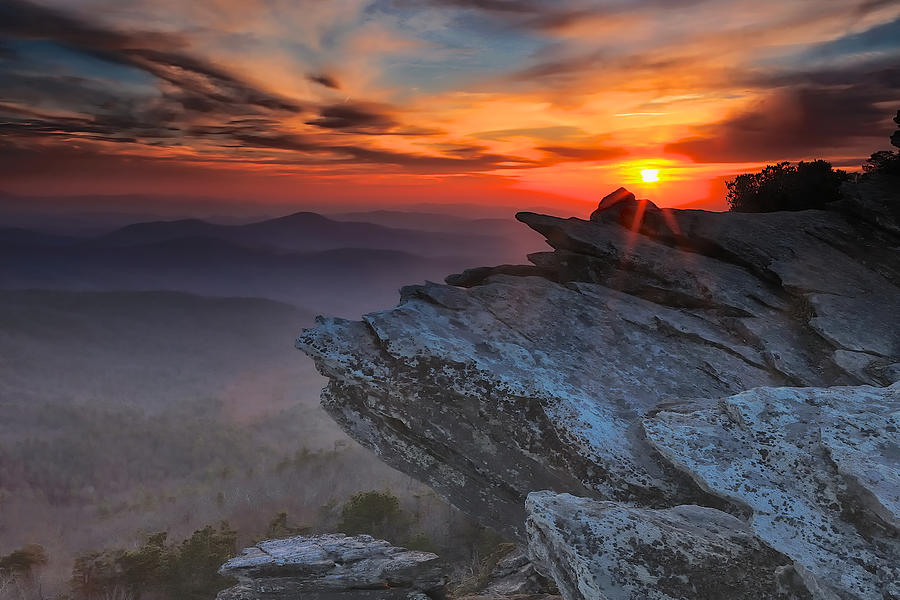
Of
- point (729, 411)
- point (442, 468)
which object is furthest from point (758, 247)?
point (442, 468)

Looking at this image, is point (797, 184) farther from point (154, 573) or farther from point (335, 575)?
point (154, 573)

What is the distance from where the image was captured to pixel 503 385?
13.7 metres

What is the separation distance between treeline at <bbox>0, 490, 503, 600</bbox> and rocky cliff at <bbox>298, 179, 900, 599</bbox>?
1598 centimetres

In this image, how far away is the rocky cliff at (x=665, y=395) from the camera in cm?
897

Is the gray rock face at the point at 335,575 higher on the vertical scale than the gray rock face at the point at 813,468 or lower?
lower

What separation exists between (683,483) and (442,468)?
709cm

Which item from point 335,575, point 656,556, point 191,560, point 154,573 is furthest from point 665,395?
point 154,573

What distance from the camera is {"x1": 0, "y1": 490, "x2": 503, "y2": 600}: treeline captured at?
99.9 feet

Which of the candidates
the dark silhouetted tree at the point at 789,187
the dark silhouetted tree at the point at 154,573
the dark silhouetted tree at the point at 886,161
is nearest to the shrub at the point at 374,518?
the dark silhouetted tree at the point at 154,573

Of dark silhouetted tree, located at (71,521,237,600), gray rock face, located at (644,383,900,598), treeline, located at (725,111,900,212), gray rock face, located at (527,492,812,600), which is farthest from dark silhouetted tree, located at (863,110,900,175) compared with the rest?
dark silhouetted tree, located at (71,521,237,600)

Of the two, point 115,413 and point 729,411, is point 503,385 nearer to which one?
point 729,411

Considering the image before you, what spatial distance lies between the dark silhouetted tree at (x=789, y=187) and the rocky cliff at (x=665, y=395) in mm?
2422

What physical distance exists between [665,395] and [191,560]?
2988 cm

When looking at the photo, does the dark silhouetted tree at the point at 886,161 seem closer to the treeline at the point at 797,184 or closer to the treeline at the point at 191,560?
the treeline at the point at 797,184
